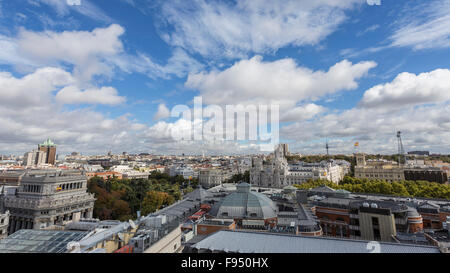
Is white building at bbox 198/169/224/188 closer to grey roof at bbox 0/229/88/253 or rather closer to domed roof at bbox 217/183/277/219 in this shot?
domed roof at bbox 217/183/277/219

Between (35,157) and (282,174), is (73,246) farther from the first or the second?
(35,157)

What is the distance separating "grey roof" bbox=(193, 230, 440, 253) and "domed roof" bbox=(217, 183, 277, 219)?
14.7 m

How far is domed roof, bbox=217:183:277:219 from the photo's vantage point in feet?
105

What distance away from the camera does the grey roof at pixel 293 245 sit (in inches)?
572

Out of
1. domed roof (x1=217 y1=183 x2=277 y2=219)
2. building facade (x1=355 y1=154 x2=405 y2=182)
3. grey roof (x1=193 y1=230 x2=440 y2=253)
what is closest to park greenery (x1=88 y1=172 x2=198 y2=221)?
domed roof (x1=217 y1=183 x2=277 y2=219)

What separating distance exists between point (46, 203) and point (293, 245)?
43.1 metres

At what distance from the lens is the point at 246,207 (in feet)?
108

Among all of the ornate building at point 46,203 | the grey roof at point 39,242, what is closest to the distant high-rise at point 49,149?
the ornate building at point 46,203

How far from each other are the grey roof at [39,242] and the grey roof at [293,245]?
28.1 ft

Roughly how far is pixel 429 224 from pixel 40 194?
2510 inches

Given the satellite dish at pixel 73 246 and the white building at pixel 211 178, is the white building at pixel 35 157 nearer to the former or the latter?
the white building at pixel 211 178

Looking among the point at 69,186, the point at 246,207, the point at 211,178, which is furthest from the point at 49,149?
the point at 246,207
